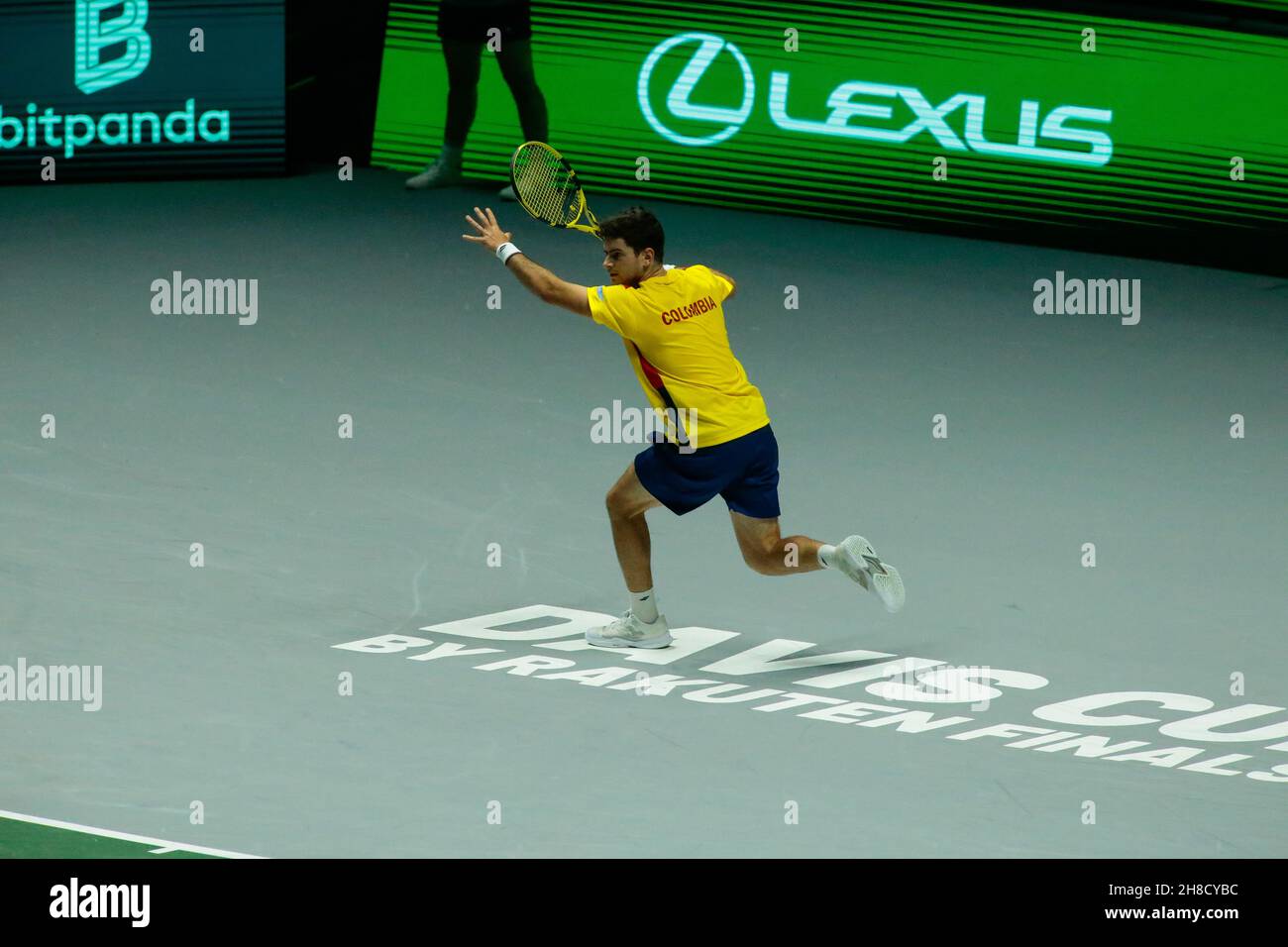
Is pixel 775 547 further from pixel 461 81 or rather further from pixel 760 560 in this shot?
pixel 461 81

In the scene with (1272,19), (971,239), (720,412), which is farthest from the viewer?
(971,239)

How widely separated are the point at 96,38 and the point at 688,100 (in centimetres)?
449

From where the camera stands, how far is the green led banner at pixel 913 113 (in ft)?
51.9

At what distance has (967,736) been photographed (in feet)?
27.3

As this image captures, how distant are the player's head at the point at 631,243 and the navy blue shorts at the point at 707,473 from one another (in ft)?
2.34

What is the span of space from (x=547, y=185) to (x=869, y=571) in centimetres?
211

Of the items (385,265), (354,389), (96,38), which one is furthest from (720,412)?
(96,38)

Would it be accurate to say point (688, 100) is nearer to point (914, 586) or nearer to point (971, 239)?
point (971, 239)

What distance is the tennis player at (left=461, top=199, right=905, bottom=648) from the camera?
8930 millimetres

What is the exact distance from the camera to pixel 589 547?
35.1 feet

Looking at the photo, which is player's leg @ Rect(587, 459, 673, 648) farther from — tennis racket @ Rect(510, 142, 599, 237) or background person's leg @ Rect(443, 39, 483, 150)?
background person's leg @ Rect(443, 39, 483, 150)
